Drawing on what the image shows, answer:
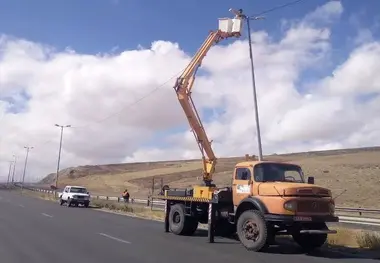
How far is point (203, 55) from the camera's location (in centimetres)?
2173

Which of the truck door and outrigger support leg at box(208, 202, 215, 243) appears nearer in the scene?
the truck door

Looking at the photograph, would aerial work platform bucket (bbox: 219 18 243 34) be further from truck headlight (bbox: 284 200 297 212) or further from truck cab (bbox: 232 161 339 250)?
truck headlight (bbox: 284 200 297 212)

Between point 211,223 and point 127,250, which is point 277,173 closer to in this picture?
point 211,223

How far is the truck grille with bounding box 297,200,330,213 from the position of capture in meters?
13.6

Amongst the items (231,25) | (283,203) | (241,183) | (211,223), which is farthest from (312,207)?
(231,25)

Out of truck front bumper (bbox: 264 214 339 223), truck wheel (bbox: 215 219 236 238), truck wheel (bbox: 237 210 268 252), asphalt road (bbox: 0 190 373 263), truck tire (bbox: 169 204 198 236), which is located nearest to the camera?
asphalt road (bbox: 0 190 373 263)

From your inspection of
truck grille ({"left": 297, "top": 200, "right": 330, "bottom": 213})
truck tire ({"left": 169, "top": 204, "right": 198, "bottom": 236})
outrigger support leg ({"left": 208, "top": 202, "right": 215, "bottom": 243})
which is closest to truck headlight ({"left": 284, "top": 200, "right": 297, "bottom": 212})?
truck grille ({"left": 297, "top": 200, "right": 330, "bottom": 213})

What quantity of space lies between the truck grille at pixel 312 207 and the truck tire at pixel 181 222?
228 inches

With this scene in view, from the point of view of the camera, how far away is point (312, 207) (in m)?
13.8

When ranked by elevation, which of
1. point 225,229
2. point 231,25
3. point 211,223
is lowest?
point 225,229

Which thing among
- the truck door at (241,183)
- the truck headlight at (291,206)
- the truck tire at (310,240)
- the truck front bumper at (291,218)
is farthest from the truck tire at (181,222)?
the truck headlight at (291,206)

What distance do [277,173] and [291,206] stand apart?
68.7 inches

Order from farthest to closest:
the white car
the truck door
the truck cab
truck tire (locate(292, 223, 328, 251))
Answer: the white car → the truck door → truck tire (locate(292, 223, 328, 251)) → the truck cab

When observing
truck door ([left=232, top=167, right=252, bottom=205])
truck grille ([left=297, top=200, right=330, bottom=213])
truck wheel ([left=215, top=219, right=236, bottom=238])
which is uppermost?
truck door ([left=232, top=167, right=252, bottom=205])
